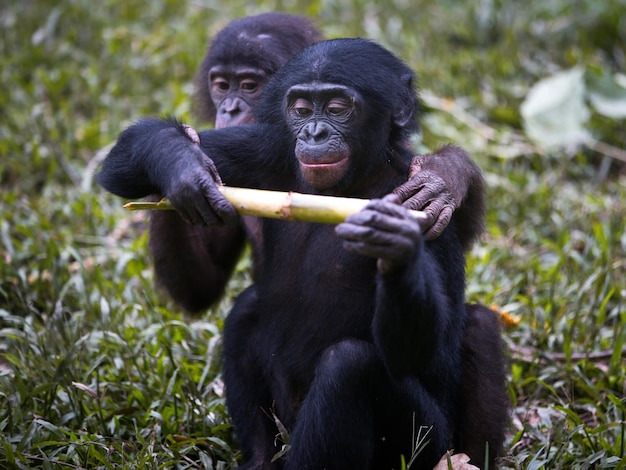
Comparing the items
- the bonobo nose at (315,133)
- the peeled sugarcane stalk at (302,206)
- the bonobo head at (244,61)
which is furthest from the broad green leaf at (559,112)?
the peeled sugarcane stalk at (302,206)

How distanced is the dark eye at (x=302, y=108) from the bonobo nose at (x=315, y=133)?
0.56ft

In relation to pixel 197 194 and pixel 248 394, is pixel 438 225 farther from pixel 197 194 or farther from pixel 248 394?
pixel 248 394

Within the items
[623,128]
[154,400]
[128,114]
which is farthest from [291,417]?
[623,128]

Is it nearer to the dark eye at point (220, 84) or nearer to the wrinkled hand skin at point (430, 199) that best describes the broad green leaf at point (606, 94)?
the dark eye at point (220, 84)

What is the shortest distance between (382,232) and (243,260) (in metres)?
3.82

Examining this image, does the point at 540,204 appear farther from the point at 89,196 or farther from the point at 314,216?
the point at 314,216

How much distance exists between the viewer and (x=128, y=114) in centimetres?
905

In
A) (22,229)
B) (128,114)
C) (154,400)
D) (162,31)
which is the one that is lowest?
(154,400)

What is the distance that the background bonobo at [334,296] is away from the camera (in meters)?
4.26

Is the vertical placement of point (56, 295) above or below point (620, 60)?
below

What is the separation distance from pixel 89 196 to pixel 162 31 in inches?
127

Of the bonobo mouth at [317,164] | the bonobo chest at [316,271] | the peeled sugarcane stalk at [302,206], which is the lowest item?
the bonobo chest at [316,271]

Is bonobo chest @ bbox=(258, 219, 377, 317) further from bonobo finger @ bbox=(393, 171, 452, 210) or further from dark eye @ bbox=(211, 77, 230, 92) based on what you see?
dark eye @ bbox=(211, 77, 230, 92)

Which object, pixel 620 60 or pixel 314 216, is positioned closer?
pixel 314 216
